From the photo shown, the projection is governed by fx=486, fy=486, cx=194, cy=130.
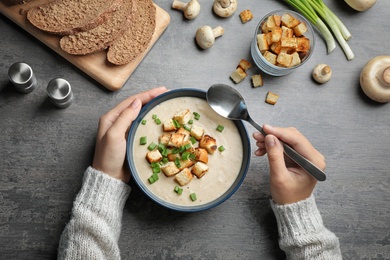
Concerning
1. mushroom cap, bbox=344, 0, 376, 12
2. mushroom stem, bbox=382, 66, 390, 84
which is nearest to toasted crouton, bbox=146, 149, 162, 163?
mushroom stem, bbox=382, 66, 390, 84

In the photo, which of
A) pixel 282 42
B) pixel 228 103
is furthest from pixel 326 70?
pixel 228 103

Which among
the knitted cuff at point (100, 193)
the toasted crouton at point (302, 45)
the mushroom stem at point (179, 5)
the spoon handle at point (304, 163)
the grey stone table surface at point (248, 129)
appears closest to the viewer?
the spoon handle at point (304, 163)

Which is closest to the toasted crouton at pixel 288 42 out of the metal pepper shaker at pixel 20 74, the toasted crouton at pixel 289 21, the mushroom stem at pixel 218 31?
the toasted crouton at pixel 289 21

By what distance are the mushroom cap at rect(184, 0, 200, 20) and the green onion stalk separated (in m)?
0.51

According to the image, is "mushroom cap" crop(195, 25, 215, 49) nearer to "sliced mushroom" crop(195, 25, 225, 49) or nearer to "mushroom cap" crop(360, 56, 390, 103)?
"sliced mushroom" crop(195, 25, 225, 49)

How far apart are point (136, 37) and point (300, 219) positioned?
1.26 m

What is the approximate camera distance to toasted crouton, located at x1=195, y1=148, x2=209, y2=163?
2.29 meters

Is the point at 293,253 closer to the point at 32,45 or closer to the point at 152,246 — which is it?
the point at 152,246

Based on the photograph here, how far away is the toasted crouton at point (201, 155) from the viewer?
7.53 ft

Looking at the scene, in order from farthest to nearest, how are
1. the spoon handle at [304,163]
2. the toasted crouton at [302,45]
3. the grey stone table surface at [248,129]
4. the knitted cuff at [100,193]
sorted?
the toasted crouton at [302,45] < the grey stone table surface at [248,129] < the knitted cuff at [100,193] < the spoon handle at [304,163]

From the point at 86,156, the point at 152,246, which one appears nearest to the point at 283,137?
the point at 152,246

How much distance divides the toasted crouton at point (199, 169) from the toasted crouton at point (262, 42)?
732mm

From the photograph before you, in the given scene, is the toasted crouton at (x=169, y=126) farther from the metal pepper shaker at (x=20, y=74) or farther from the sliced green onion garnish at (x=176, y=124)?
the metal pepper shaker at (x=20, y=74)

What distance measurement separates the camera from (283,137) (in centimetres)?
232
